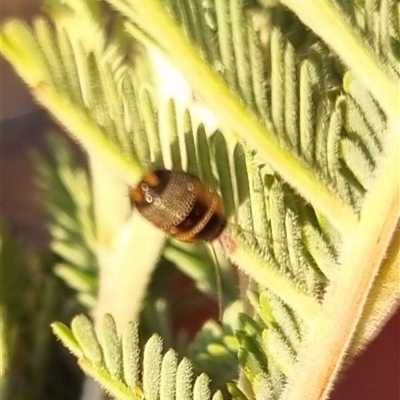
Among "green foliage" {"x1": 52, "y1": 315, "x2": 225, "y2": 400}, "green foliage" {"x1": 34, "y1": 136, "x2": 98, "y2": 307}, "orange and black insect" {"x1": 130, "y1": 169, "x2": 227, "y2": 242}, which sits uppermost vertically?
"green foliage" {"x1": 34, "y1": 136, "x2": 98, "y2": 307}

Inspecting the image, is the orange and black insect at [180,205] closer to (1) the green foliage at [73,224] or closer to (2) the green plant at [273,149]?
(2) the green plant at [273,149]

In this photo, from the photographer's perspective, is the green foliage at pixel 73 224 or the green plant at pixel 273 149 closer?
the green plant at pixel 273 149

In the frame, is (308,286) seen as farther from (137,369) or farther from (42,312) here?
(42,312)

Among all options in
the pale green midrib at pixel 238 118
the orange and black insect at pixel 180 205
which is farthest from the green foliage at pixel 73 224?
the pale green midrib at pixel 238 118

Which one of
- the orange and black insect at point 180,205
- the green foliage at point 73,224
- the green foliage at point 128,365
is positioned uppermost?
the green foliage at point 73,224

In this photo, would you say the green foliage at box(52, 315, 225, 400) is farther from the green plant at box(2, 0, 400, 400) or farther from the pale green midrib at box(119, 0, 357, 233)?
the pale green midrib at box(119, 0, 357, 233)

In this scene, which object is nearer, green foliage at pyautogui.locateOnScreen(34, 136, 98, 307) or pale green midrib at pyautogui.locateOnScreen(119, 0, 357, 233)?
pale green midrib at pyautogui.locateOnScreen(119, 0, 357, 233)

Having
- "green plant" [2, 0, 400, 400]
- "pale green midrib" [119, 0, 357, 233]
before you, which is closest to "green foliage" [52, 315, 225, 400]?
"green plant" [2, 0, 400, 400]

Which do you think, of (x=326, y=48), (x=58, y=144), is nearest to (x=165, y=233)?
(x=326, y=48)
